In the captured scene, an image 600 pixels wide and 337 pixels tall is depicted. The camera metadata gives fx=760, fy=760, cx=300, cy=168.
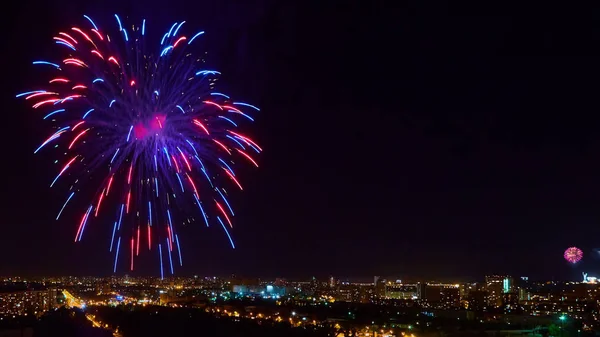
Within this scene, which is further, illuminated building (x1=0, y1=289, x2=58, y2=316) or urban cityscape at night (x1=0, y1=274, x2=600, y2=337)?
illuminated building (x1=0, y1=289, x2=58, y2=316)

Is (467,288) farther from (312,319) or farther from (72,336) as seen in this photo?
(72,336)

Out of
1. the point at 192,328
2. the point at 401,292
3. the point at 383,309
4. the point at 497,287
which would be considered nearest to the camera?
Result: the point at 192,328

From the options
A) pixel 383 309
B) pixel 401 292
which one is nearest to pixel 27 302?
pixel 383 309

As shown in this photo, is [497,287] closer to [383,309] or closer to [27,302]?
[383,309]

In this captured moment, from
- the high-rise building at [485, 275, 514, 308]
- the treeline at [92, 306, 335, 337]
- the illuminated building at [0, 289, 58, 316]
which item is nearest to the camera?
the treeline at [92, 306, 335, 337]

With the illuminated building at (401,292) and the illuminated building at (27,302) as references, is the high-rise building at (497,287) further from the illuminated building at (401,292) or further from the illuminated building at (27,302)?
the illuminated building at (27,302)

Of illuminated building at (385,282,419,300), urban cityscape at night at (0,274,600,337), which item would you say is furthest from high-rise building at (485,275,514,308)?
illuminated building at (385,282,419,300)

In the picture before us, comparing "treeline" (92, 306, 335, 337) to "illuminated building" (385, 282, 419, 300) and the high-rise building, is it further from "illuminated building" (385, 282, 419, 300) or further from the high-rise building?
"illuminated building" (385, 282, 419, 300)

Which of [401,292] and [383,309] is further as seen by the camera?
[401,292]

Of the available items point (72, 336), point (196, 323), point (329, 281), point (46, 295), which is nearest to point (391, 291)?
point (329, 281)

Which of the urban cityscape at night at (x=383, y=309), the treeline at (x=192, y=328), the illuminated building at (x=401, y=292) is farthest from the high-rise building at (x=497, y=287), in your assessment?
the treeline at (x=192, y=328)

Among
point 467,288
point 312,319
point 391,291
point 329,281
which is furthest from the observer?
point 329,281
